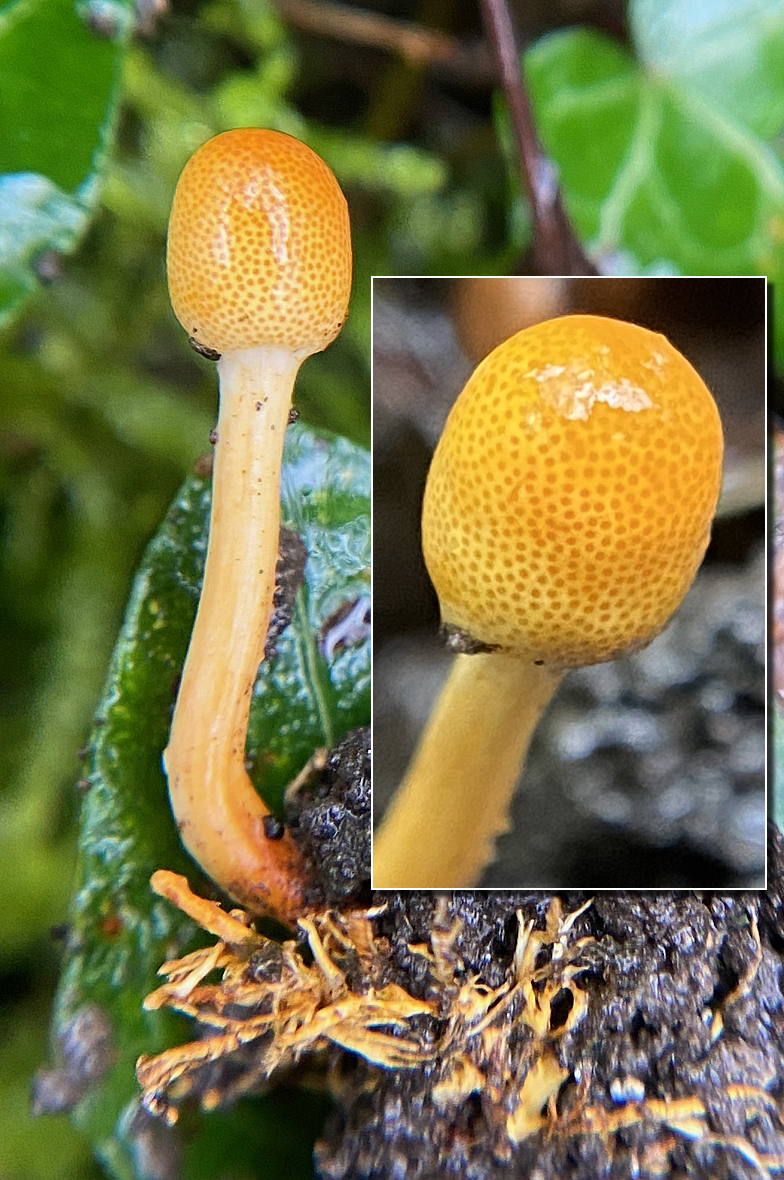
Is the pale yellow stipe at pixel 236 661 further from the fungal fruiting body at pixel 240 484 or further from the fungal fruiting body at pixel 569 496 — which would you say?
the fungal fruiting body at pixel 569 496

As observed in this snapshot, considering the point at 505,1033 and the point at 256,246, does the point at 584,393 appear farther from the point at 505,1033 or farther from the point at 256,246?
the point at 505,1033

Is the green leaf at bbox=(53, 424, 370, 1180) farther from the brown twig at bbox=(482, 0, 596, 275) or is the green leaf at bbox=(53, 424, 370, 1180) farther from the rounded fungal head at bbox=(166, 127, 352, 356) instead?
the brown twig at bbox=(482, 0, 596, 275)

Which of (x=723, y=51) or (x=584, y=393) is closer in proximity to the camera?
(x=584, y=393)

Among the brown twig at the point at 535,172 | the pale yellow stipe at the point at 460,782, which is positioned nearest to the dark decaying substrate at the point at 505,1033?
the pale yellow stipe at the point at 460,782

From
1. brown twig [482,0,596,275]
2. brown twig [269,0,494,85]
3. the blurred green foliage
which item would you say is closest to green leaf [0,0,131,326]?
the blurred green foliage

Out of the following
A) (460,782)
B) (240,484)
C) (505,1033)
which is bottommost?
(505,1033)

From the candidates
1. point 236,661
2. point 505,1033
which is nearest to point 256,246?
point 236,661
